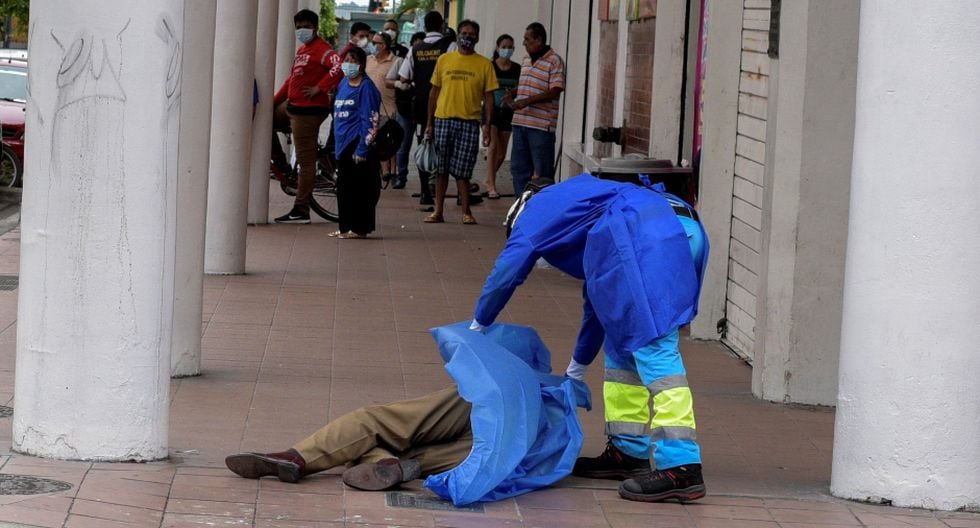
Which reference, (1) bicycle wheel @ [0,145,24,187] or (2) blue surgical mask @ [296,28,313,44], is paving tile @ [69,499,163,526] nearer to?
(2) blue surgical mask @ [296,28,313,44]

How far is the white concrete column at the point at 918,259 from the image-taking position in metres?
5.87

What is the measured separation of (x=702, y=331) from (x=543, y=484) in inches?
167

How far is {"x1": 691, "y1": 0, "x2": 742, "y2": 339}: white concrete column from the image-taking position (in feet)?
32.0

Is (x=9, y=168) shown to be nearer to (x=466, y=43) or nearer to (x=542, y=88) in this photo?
(x=466, y=43)

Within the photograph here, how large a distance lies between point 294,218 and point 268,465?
10150mm

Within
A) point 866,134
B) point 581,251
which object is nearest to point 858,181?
point 866,134

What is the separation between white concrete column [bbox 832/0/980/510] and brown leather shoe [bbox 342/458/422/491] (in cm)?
180

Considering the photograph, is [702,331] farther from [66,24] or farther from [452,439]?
[66,24]

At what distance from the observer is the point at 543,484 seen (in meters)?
6.05

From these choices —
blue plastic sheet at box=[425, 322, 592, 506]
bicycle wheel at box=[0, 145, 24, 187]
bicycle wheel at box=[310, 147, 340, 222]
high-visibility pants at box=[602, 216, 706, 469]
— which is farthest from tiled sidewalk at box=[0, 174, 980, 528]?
bicycle wheel at box=[0, 145, 24, 187]

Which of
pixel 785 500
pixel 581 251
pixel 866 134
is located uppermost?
pixel 866 134

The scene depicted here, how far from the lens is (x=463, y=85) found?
50.0 ft

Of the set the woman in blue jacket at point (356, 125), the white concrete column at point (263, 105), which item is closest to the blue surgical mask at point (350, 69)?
the woman in blue jacket at point (356, 125)

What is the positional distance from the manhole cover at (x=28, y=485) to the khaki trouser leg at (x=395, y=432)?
0.94 m
